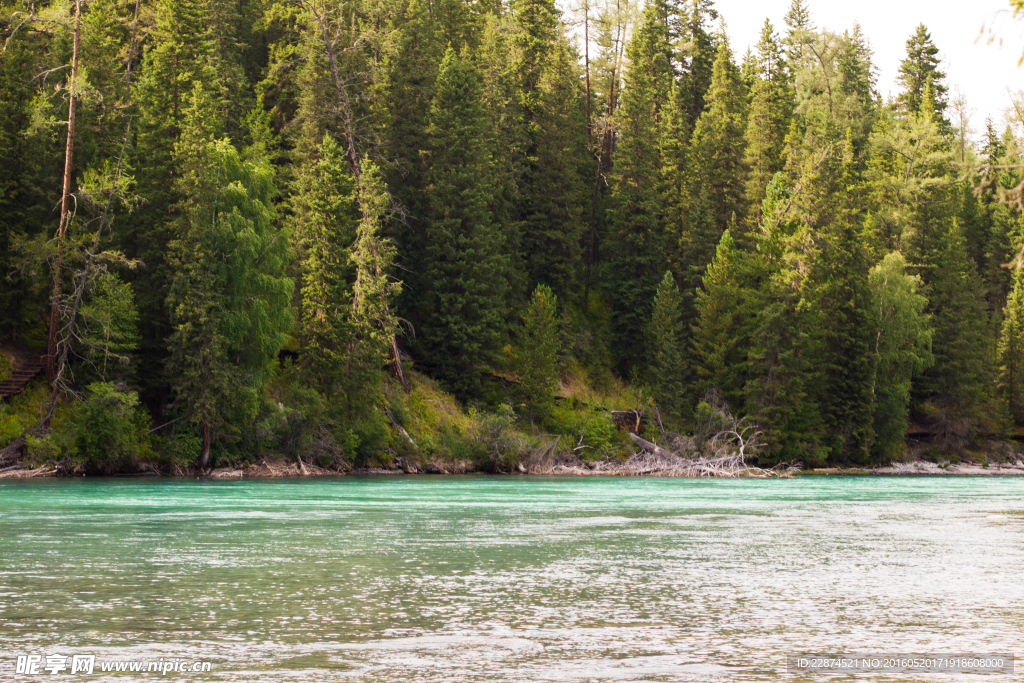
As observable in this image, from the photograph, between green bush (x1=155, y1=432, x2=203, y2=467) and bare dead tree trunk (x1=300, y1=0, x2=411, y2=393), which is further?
bare dead tree trunk (x1=300, y1=0, x2=411, y2=393)

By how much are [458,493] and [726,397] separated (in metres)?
32.0

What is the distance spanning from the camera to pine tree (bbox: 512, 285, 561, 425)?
5809 centimetres

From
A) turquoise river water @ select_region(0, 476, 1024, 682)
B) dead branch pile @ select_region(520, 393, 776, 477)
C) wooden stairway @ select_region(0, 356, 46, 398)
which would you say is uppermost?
wooden stairway @ select_region(0, 356, 46, 398)

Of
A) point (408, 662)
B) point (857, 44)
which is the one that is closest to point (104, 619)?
point (408, 662)

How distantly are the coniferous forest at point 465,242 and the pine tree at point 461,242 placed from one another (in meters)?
0.19

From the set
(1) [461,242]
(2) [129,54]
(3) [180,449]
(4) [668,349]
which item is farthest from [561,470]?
(2) [129,54]

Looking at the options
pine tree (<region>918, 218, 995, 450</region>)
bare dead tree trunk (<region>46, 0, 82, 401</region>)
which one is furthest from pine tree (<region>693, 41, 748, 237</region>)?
bare dead tree trunk (<region>46, 0, 82, 401</region>)

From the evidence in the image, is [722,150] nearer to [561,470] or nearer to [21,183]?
[561,470]

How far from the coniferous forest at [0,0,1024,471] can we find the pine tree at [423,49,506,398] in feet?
0.64

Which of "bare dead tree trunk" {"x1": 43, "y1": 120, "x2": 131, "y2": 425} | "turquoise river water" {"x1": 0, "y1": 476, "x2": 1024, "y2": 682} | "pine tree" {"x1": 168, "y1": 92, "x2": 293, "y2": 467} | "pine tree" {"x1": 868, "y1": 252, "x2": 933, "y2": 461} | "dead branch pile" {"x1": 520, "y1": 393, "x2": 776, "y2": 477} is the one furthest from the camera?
"pine tree" {"x1": 868, "y1": 252, "x2": 933, "y2": 461}

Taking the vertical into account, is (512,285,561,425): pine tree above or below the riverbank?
above

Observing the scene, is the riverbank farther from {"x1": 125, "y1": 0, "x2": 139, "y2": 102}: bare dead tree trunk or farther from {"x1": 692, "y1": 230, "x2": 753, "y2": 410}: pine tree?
{"x1": 125, "y1": 0, "x2": 139, "y2": 102}: bare dead tree trunk

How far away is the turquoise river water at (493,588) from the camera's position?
10.1 m

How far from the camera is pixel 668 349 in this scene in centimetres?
6238
